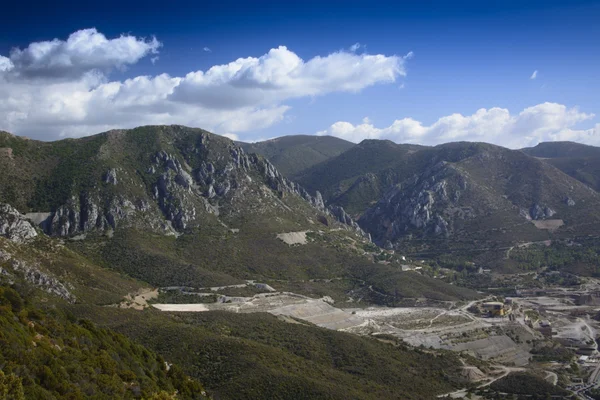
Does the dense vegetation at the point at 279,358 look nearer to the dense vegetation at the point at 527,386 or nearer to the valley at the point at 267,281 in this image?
the valley at the point at 267,281

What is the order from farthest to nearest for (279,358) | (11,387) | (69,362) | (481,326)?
1. (481,326)
2. (279,358)
3. (69,362)
4. (11,387)

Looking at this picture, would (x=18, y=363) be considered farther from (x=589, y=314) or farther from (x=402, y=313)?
(x=589, y=314)

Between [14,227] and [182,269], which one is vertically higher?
[14,227]

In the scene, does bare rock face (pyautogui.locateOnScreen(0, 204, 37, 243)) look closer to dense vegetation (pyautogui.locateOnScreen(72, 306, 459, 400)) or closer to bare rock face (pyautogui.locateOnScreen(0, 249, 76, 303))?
bare rock face (pyautogui.locateOnScreen(0, 249, 76, 303))

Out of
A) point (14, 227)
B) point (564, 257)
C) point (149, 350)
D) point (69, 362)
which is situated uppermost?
point (14, 227)

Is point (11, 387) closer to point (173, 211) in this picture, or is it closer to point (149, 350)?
→ point (149, 350)

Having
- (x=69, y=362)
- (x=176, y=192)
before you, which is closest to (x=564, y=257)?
(x=176, y=192)
